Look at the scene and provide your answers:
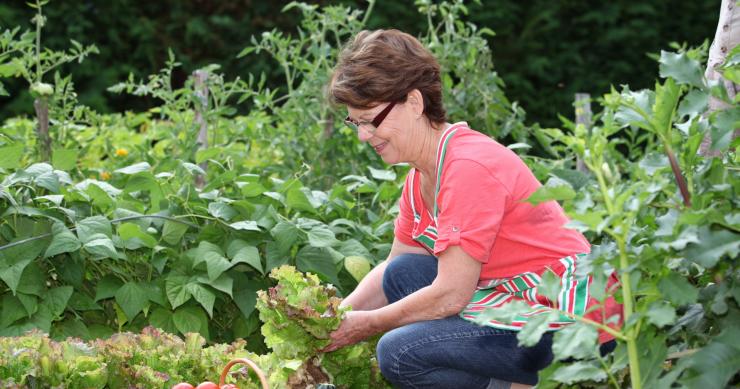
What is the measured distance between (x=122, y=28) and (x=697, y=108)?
694cm

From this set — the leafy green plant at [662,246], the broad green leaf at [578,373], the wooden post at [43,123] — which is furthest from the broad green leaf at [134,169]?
the broad green leaf at [578,373]

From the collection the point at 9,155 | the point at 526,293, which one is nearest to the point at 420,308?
the point at 526,293

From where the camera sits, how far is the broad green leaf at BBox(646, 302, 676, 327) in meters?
1.62

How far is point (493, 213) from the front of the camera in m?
2.25

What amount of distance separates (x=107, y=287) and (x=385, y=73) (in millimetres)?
1131

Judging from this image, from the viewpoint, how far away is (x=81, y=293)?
302cm

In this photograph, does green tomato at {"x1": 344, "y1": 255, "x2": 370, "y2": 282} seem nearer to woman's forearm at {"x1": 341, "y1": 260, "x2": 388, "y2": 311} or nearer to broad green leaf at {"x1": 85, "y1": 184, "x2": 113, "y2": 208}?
woman's forearm at {"x1": 341, "y1": 260, "x2": 388, "y2": 311}

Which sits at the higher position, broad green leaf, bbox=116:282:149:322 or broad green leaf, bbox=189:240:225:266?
broad green leaf, bbox=189:240:225:266

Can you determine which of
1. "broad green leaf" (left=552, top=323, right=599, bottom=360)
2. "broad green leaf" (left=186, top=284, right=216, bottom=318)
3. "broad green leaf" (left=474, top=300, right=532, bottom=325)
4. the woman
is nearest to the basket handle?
the woman

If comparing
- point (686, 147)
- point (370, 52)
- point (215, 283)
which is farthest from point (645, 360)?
point (215, 283)

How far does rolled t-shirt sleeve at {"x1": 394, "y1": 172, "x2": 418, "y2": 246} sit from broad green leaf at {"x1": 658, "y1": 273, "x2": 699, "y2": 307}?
1.02m

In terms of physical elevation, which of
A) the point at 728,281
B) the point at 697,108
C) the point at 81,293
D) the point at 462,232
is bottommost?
the point at 81,293

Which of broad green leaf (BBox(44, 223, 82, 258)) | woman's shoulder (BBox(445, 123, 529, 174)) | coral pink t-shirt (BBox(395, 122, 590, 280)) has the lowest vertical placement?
broad green leaf (BBox(44, 223, 82, 258))

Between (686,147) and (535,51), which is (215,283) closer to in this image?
(686,147)
